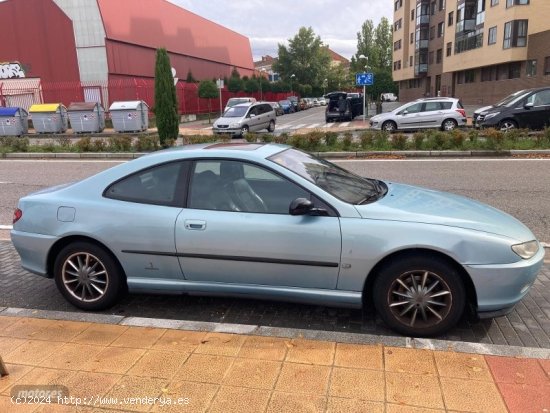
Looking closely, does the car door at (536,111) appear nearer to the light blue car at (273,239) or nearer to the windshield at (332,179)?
the windshield at (332,179)

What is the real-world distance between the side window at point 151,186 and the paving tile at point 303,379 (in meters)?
1.64

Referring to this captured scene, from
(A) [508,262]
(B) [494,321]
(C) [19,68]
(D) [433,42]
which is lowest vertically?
(B) [494,321]

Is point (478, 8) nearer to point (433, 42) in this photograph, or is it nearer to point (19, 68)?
point (433, 42)

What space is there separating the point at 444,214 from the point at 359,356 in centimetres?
121

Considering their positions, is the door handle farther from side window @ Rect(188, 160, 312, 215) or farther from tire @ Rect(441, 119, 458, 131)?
tire @ Rect(441, 119, 458, 131)

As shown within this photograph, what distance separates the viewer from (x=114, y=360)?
10.1 feet

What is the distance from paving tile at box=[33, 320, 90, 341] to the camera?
341 cm

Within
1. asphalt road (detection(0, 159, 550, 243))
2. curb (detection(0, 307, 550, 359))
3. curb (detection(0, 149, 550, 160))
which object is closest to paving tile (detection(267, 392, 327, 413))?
curb (detection(0, 307, 550, 359))

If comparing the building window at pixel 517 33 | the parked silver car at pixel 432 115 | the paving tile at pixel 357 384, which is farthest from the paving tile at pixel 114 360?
the building window at pixel 517 33

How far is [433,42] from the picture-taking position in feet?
181

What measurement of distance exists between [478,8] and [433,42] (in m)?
14.9

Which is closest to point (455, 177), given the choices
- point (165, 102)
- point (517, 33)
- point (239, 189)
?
point (239, 189)

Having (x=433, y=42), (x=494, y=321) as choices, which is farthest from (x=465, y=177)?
(x=433, y=42)

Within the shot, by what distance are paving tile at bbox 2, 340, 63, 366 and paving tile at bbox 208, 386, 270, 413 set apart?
127 cm
